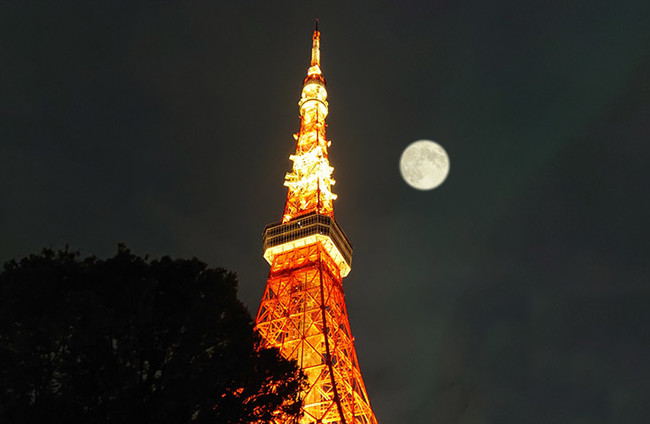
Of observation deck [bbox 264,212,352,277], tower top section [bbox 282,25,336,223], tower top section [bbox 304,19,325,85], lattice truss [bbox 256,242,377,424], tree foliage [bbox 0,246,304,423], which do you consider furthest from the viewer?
tower top section [bbox 304,19,325,85]

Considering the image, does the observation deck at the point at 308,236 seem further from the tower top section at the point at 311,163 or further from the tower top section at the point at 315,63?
the tower top section at the point at 315,63

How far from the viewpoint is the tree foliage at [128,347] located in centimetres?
913

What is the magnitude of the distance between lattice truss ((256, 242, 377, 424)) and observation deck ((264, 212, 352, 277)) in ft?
1.35

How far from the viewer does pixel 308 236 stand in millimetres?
32156

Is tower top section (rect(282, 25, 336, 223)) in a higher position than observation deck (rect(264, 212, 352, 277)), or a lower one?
higher

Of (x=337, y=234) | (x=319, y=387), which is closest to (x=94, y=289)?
(x=319, y=387)

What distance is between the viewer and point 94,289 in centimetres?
1049

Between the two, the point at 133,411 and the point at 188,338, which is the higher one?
the point at 188,338

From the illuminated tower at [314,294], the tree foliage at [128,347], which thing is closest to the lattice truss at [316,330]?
the illuminated tower at [314,294]

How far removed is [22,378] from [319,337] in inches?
815

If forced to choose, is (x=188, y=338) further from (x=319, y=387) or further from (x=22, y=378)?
(x=319, y=387)

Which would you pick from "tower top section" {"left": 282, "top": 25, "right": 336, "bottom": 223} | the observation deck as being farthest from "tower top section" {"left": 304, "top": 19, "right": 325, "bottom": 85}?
the observation deck

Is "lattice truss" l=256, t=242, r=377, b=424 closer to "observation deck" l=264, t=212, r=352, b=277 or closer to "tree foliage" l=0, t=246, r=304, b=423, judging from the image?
"observation deck" l=264, t=212, r=352, b=277

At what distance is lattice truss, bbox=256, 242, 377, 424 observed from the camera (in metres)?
26.1
